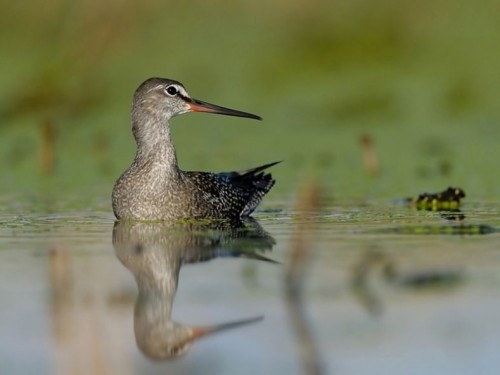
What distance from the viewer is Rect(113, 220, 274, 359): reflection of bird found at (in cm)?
602

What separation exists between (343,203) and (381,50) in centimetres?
741

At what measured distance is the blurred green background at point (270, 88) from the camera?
1259cm

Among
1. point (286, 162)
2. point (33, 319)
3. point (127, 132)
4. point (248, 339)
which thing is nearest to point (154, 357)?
point (248, 339)

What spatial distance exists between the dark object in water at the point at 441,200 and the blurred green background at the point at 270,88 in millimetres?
645

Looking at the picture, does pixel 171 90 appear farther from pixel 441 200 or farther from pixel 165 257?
pixel 165 257

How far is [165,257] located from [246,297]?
4.75ft

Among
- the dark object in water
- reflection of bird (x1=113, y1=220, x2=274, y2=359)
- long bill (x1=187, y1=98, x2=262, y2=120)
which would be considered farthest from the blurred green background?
reflection of bird (x1=113, y1=220, x2=274, y2=359)

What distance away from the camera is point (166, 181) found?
1016 cm

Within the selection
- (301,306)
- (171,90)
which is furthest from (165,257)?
(171,90)

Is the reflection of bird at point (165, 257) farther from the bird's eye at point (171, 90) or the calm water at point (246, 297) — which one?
the bird's eye at point (171, 90)

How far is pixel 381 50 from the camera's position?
17.7 meters

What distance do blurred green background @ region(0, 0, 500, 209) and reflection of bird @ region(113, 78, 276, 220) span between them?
0.82 m

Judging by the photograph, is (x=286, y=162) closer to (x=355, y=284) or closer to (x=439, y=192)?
(x=439, y=192)

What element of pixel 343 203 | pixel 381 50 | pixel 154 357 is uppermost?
pixel 381 50
